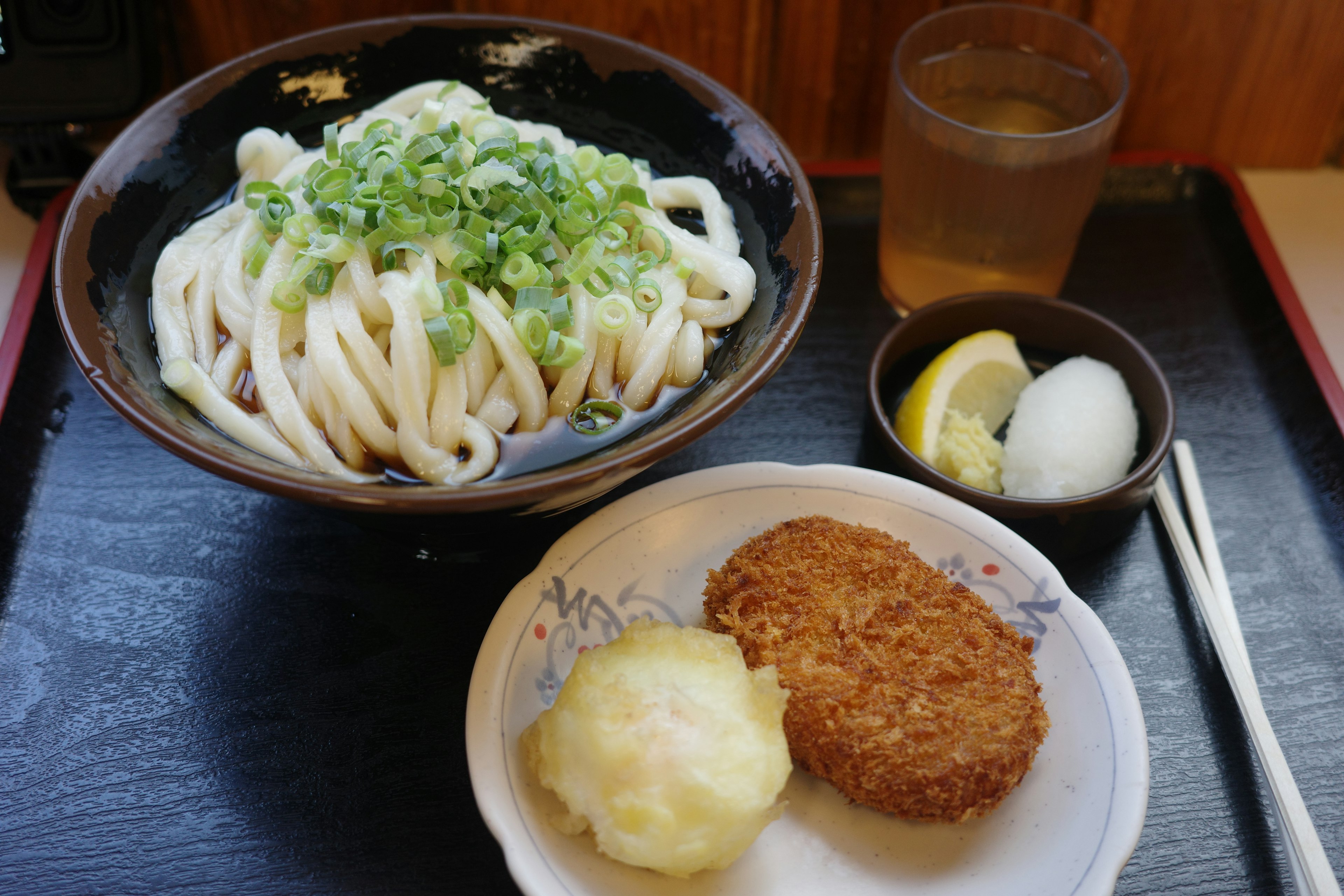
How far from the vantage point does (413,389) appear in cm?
172

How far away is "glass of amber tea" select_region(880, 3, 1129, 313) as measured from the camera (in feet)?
7.27

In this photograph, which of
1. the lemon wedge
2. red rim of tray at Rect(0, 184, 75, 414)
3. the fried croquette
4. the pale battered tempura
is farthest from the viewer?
red rim of tray at Rect(0, 184, 75, 414)

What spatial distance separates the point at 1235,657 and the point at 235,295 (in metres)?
1.93

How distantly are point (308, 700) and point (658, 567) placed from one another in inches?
26.1

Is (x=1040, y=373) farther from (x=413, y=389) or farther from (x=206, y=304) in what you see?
(x=206, y=304)

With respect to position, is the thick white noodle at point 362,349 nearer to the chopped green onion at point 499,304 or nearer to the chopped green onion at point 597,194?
the chopped green onion at point 499,304

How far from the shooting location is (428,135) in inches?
74.7

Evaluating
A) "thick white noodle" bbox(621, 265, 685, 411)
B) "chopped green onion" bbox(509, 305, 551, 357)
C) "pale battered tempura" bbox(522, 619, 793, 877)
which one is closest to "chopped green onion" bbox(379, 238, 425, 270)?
"chopped green onion" bbox(509, 305, 551, 357)

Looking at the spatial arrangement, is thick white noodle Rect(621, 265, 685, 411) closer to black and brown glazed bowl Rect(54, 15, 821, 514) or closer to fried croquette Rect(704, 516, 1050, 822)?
black and brown glazed bowl Rect(54, 15, 821, 514)

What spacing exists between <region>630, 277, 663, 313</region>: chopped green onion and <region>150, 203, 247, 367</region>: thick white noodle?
31.7 inches

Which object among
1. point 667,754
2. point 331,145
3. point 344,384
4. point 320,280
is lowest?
point 667,754

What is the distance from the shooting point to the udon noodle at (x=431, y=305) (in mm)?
1722

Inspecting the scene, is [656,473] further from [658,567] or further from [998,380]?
[998,380]

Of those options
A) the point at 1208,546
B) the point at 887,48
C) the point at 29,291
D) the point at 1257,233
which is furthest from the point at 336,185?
the point at 1257,233
